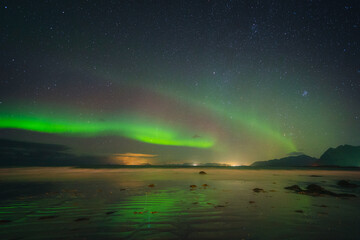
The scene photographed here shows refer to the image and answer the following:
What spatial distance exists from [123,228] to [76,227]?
6.26ft

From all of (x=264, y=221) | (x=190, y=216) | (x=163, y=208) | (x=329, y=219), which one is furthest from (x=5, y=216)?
(x=329, y=219)


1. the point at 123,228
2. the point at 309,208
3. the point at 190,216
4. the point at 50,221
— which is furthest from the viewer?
the point at 309,208

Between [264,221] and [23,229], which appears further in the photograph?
[264,221]

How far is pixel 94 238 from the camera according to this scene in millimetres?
6297

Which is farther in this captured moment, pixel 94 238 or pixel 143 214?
pixel 143 214

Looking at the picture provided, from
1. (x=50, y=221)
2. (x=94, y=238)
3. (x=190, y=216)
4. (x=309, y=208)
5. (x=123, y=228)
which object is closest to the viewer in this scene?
(x=94, y=238)

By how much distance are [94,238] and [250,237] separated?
207 inches

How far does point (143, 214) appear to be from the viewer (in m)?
9.48

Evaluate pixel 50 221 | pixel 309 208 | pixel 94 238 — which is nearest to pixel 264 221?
pixel 309 208

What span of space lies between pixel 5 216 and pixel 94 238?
21.7ft

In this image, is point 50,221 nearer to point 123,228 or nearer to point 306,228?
point 123,228

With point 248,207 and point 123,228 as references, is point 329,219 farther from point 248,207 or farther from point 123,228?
point 123,228

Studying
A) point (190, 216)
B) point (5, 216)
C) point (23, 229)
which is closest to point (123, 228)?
point (190, 216)

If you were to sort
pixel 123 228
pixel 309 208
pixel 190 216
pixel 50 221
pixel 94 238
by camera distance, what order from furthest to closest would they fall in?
pixel 309 208 < pixel 190 216 < pixel 50 221 < pixel 123 228 < pixel 94 238
